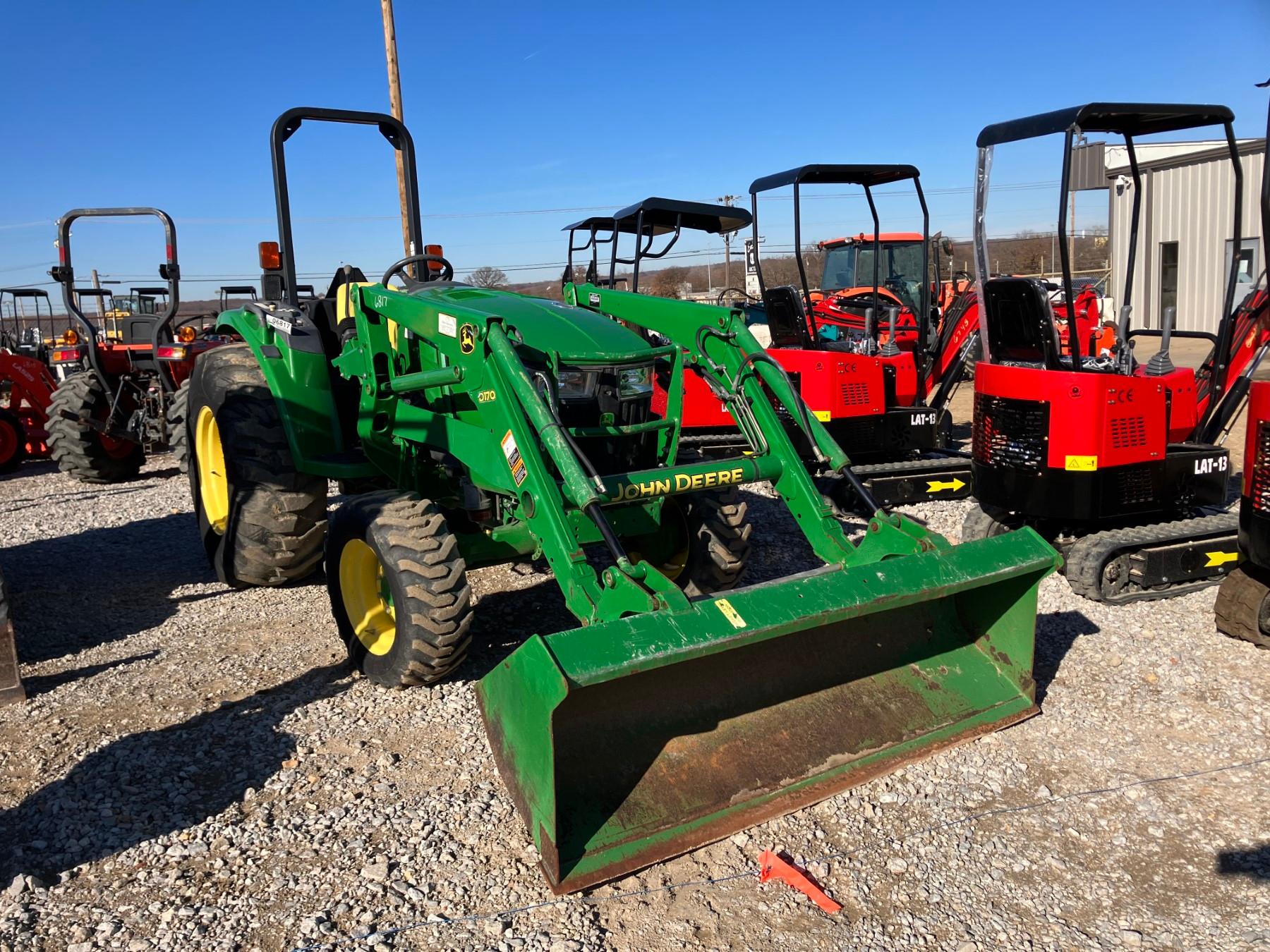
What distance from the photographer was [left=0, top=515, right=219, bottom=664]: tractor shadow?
17.3 ft

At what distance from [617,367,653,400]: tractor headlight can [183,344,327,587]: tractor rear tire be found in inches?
66.1

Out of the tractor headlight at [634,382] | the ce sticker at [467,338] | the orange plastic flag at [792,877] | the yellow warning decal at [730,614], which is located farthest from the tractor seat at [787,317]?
the orange plastic flag at [792,877]

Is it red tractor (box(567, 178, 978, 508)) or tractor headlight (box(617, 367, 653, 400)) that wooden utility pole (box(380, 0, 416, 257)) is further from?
tractor headlight (box(617, 367, 653, 400))

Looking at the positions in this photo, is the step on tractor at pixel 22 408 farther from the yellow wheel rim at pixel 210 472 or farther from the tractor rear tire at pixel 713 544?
the tractor rear tire at pixel 713 544

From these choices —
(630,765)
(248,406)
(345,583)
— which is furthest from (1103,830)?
(248,406)

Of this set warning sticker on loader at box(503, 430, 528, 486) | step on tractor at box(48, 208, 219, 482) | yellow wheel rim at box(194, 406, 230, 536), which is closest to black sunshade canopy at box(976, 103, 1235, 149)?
warning sticker on loader at box(503, 430, 528, 486)

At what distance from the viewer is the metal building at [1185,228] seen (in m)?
19.7

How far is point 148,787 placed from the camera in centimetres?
357

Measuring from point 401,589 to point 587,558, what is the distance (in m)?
0.86

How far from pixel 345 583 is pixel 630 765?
181 centimetres

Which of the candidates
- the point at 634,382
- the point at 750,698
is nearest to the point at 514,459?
the point at 634,382

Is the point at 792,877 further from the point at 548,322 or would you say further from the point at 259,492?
the point at 259,492

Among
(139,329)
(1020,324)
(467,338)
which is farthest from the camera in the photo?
(139,329)

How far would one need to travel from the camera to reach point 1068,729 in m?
3.95
